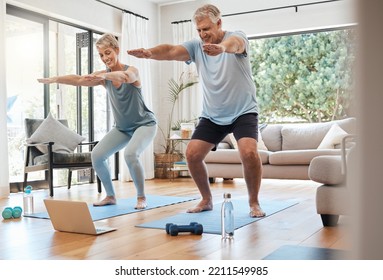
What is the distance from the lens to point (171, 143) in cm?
686

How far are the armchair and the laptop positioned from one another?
1973 mm

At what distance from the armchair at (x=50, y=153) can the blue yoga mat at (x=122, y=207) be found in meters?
0.95

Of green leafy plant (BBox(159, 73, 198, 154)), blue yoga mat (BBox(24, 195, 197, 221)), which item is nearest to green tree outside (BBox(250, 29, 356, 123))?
green leafy plant (BBox(159, 73, 198, 154))

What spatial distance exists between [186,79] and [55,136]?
8.24 ft

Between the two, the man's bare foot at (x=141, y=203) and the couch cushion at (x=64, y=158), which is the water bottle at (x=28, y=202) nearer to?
the man's bare foot at (x=141, y=203)

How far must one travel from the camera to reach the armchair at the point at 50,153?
4.59 metres

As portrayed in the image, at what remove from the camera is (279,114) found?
7.63 m

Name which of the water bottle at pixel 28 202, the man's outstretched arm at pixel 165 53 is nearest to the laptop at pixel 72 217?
the water bottle at pixel 28 202

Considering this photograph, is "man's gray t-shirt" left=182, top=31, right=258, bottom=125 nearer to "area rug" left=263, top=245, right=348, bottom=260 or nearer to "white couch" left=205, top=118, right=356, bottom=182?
"area rug" left=263, top=245, right=348, bottom=260

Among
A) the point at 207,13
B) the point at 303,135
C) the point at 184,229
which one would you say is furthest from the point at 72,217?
the point at 303,135

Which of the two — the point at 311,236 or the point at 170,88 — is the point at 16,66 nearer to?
the point at 170,88

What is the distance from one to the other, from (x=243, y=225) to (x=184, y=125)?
365 centimetres

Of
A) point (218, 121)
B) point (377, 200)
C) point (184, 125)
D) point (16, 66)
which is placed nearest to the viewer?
point (377, 200)
